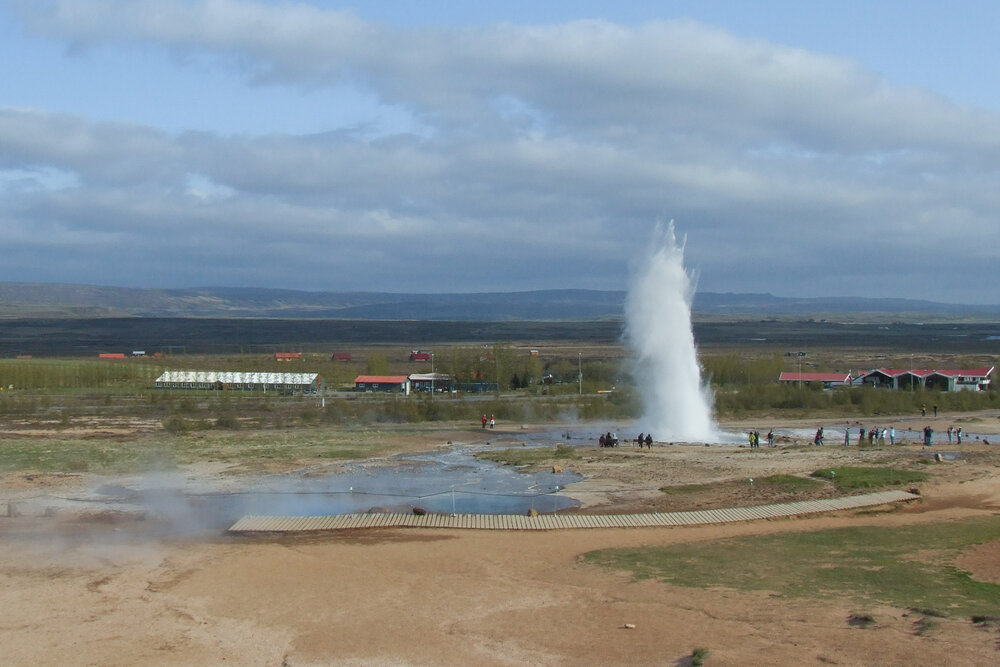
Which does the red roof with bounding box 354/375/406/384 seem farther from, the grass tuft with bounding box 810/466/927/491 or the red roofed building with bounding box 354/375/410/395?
the grass tuft with bounding box 810/466/927/491

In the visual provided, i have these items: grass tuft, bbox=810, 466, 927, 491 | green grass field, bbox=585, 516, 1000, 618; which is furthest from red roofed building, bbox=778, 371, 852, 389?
green grass field, bbox=585, 516, 1000, 618

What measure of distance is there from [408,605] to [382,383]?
165ft

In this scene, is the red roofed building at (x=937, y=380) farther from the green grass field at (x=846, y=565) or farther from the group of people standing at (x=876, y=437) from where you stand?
the green grass field at (x=846, y=565)

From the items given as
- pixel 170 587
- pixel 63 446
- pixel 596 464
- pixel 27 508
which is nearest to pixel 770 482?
pixel 596 464

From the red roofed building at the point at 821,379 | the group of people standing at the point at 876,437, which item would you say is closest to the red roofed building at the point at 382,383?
the red roofed building at the point at 821,379

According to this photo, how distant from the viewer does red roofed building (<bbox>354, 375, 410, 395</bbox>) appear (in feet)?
206

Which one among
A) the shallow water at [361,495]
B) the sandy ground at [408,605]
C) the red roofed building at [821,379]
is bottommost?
the shallow water at [361,495]

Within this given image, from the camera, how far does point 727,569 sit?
15.1m

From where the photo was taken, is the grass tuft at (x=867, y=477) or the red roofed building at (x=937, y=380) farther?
the red roofed building at (x=937, y=380)

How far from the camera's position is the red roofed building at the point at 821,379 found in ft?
189

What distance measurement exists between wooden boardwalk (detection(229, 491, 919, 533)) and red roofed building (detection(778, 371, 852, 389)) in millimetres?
38832

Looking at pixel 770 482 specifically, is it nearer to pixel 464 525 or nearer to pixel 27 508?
pixel 464 525

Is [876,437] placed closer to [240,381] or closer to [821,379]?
[821,379]

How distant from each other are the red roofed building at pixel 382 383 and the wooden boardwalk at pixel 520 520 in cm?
4302
